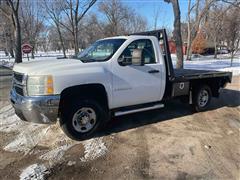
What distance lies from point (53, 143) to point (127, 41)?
254 cm

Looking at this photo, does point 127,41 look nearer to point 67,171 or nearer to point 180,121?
point 180,121

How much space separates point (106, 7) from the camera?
45.4 m

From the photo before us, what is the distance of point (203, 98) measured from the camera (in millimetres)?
6617

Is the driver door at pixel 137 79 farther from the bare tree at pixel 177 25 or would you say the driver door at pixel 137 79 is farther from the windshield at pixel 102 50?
the bare tree at pixel 177 25

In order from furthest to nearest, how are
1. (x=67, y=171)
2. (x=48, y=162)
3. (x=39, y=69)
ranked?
(x=39, y=69) → (x=48, y=162) → (x=67, y=171)

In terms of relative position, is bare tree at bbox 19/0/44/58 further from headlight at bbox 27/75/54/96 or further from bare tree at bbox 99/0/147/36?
headlight at bbox 27/75/54/96

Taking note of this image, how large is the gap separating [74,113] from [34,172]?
50.9 inches

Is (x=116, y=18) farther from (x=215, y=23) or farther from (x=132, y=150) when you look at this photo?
(x=132, y=150)

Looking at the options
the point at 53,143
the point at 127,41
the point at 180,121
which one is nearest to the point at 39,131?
the point at 53,143

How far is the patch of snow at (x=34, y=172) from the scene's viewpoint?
3421 mm

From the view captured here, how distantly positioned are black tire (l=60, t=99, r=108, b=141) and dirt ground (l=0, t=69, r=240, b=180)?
6.1 inches

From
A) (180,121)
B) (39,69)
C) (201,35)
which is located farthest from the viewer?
(201,35)

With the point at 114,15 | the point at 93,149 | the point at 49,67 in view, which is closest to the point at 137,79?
the point at 93,149

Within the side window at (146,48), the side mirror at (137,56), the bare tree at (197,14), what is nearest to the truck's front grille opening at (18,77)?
the side mirror at (137,56)
